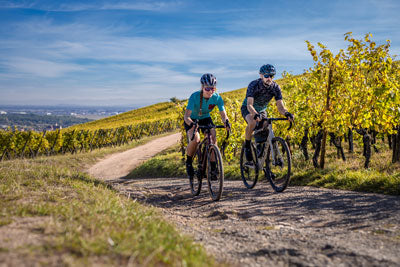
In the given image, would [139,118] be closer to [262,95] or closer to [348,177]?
[262,95]

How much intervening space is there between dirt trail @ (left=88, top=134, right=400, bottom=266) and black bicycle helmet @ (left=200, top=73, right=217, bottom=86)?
234 cm

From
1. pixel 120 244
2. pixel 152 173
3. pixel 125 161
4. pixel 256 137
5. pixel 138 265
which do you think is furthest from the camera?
pixel 125 161

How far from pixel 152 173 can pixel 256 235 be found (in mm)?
14417

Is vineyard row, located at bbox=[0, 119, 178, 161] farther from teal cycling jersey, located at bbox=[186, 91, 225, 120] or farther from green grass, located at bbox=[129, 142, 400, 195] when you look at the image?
teal cycling jersey, located at bbox=[186, 91, 225, 120]

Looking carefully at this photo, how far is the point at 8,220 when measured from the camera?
3096mm

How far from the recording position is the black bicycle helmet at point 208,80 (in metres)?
6.16

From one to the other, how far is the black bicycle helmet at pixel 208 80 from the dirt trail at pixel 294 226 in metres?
2.34

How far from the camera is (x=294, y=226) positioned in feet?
13.6

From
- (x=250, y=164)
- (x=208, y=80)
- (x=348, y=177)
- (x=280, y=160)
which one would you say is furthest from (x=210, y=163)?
(x=348, y=177)

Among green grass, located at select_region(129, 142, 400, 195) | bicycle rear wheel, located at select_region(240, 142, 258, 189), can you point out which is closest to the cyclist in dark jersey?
bicycle rear wheel, located at select_region(240, 142, 258, 189)

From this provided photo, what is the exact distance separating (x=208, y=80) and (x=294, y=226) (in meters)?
3.26

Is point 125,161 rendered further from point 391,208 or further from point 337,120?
point 391,208

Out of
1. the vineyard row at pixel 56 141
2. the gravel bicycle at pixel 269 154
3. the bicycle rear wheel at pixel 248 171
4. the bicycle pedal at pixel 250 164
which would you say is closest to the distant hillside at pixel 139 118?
the vineyard row at pixel 56 141

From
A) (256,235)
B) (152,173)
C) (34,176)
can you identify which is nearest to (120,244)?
(256,235)
